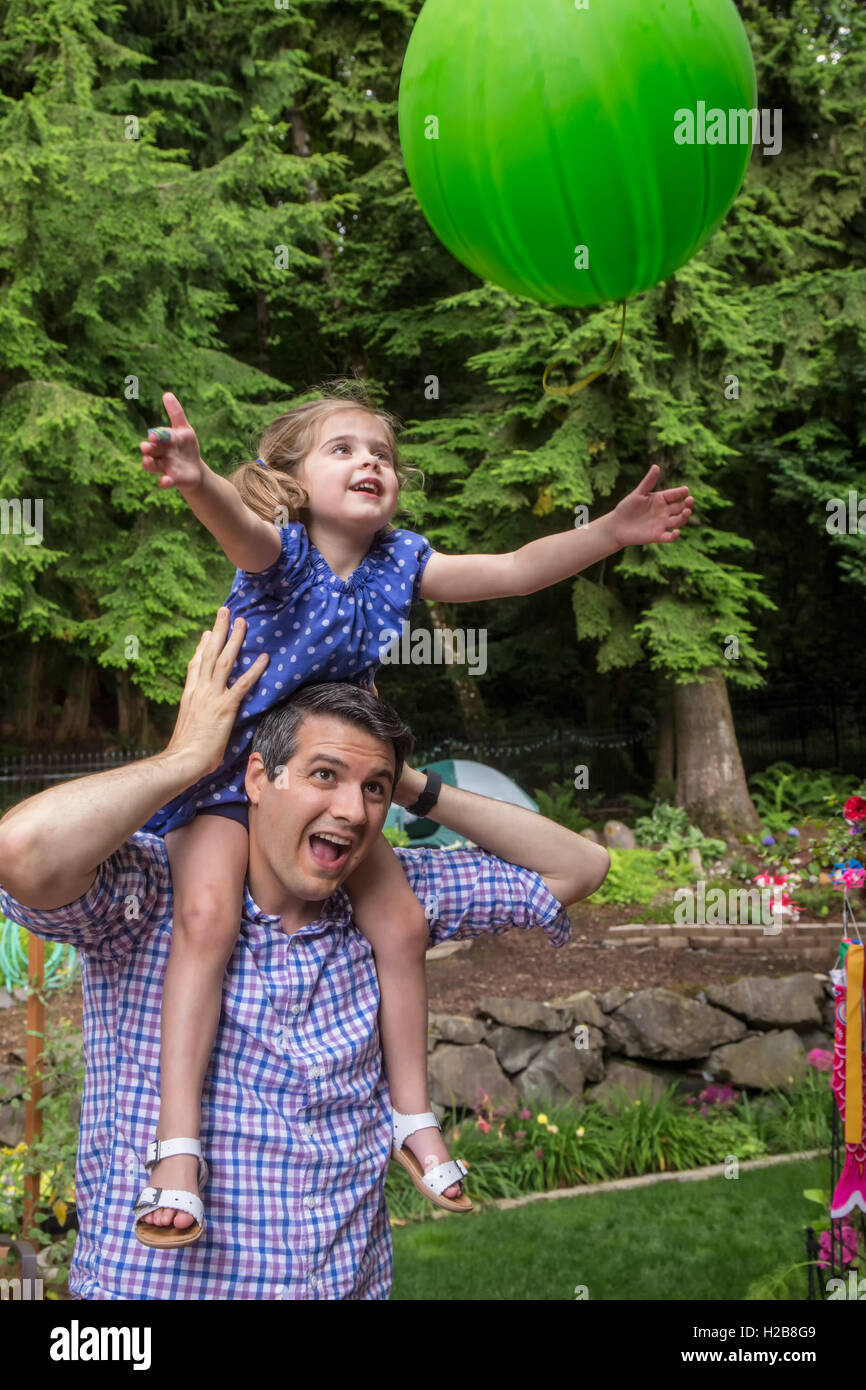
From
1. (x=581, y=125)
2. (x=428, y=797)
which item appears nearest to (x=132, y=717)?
(x=428, y=797)

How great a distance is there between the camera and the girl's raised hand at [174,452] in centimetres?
156

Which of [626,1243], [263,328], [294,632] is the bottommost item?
[626,1243]

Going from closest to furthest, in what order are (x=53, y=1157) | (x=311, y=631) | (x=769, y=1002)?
(x=311, y=631) < (x=53, y=1157) < (x=769, y=1002)

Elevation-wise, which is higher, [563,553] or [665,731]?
[665,731]

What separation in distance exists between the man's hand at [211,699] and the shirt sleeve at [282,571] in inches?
2.4

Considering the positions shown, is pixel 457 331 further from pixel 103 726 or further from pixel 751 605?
pixel 103 726

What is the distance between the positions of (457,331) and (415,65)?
9.37 meters

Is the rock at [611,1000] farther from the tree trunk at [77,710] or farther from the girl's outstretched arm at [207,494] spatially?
the tree trunk at [77,710]

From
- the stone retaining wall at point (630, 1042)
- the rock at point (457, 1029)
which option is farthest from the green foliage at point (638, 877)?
the rock at point (457, 1029)

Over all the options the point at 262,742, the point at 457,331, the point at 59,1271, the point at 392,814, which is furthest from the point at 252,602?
the point at 457,331

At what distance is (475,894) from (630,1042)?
4.43 meters

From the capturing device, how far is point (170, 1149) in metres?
1.62

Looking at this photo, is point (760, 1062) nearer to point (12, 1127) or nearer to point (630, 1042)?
point (630, 1042)
